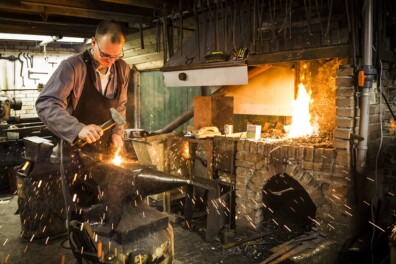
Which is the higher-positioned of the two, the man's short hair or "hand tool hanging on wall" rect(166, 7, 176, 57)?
"hand tool hanging on wall" rect(166, 7, 176, 57)

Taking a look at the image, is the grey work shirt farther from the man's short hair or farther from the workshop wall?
the workshop wall

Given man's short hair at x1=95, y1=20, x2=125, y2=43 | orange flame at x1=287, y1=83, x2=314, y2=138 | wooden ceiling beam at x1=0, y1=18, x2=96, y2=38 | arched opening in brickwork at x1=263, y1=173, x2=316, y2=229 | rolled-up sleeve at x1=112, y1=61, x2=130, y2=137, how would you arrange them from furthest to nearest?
wooden ceiling beam at x1=0, y1=18, x2=96, y2=38 < arched opening in brickwork at x1=263, y1=173, x2=316, y2=229 < orange flame at x1=287, y1=83, x2=314, y2=138 < rolled-up sleeve at x1=112, y1=61, x2=130, y2=137 < man's short hair at x1=95, y1=20, x2=125, y2=43

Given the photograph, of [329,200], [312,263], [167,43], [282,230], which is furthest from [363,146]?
[167,43]

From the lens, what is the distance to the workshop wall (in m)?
9.84

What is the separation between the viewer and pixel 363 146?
454cm

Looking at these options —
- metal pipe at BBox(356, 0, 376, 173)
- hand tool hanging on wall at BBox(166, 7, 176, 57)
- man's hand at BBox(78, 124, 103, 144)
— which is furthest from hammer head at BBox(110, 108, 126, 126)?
hand tool hanging on wall at BBox(166, 7, 176, 57)

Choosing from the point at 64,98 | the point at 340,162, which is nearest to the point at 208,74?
the point at 340,162

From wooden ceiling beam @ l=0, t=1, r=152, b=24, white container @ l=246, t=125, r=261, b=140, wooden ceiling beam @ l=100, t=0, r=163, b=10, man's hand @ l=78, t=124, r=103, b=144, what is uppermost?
wooden ceiling beam @ l=100, t=0, r=163, b=10

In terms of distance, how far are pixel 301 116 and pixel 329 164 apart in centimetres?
156

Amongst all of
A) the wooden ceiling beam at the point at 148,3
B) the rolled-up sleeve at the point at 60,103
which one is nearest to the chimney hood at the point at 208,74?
the wooden ceiling beam at the point at 148,3

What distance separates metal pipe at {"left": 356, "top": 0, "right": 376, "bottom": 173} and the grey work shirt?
3189 mm

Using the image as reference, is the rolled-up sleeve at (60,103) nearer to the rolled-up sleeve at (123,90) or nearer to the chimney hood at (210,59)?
the rolled-up sleeve at (123,90)

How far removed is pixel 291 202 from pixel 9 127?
22.6ft

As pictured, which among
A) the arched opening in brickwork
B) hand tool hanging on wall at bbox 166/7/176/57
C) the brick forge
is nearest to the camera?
the brick forge
